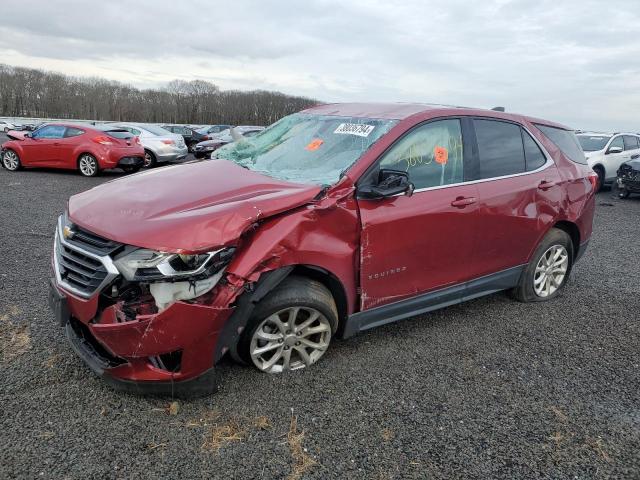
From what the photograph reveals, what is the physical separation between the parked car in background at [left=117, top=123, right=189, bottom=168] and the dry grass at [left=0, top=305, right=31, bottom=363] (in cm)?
1129

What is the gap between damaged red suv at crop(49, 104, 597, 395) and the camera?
2520 mm

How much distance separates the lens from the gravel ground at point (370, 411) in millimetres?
2346

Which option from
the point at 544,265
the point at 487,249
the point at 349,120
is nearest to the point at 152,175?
the point at 349,120

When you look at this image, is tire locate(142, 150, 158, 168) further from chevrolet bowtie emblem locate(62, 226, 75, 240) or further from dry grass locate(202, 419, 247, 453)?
dry grass locate(202, 419, 247, 453)

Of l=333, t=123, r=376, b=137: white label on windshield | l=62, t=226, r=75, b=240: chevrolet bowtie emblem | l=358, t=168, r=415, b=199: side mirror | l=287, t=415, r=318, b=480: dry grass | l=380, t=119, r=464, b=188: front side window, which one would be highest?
l=333, t=123, r=376, b=137: white label on windshield

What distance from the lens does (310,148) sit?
359 cm

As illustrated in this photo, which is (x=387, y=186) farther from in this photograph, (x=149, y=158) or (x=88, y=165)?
(x=149, y=158)

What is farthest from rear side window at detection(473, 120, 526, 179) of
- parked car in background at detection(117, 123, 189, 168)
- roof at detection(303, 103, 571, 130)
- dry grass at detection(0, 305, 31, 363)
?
parked car in background at detection(117, 123, 189, 168)

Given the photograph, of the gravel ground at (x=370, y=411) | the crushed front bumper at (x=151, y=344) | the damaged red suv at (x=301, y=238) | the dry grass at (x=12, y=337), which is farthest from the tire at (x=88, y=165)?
the crushed front bumper at (x=151, y=344)

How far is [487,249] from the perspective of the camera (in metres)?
3.86

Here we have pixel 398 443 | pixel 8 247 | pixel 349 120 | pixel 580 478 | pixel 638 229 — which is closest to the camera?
pixel 580 478

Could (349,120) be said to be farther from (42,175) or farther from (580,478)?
(42,175)

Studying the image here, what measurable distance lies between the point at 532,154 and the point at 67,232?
12.4 ft

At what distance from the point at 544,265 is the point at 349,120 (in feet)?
7.83
